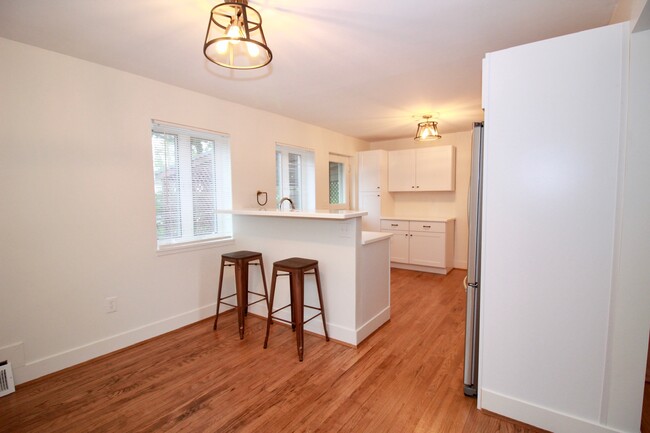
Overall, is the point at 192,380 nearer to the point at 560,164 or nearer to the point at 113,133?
the point at 113,133

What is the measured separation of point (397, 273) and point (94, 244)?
4209 millimetres

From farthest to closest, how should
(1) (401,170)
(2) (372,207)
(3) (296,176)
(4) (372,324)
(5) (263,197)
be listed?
(2) (372,207) < (1) (401,170) < (3) (296,176) < (5) (263,197) < (4) (372,324)

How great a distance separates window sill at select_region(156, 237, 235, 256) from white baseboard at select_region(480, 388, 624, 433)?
2.77 meters

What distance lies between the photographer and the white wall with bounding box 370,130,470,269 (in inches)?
208

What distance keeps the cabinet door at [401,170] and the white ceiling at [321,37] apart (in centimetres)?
223

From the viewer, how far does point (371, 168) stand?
18.5 ft

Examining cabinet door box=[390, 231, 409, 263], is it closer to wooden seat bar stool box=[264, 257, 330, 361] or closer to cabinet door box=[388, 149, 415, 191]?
cabinet door box=[388, 149, 415, 191]

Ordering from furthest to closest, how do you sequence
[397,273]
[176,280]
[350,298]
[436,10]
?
[397,273] → [176,280] → [350,298] → [436,10]

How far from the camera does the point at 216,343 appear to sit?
277cm

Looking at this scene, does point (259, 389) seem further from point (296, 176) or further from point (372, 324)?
point (296, 176)

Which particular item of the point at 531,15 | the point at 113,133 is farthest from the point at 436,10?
the point at 113,133

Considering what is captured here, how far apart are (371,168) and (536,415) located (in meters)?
4.44

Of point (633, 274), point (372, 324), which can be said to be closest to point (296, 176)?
point (372, 324)

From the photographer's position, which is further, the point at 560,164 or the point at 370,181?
the point at 370,181
